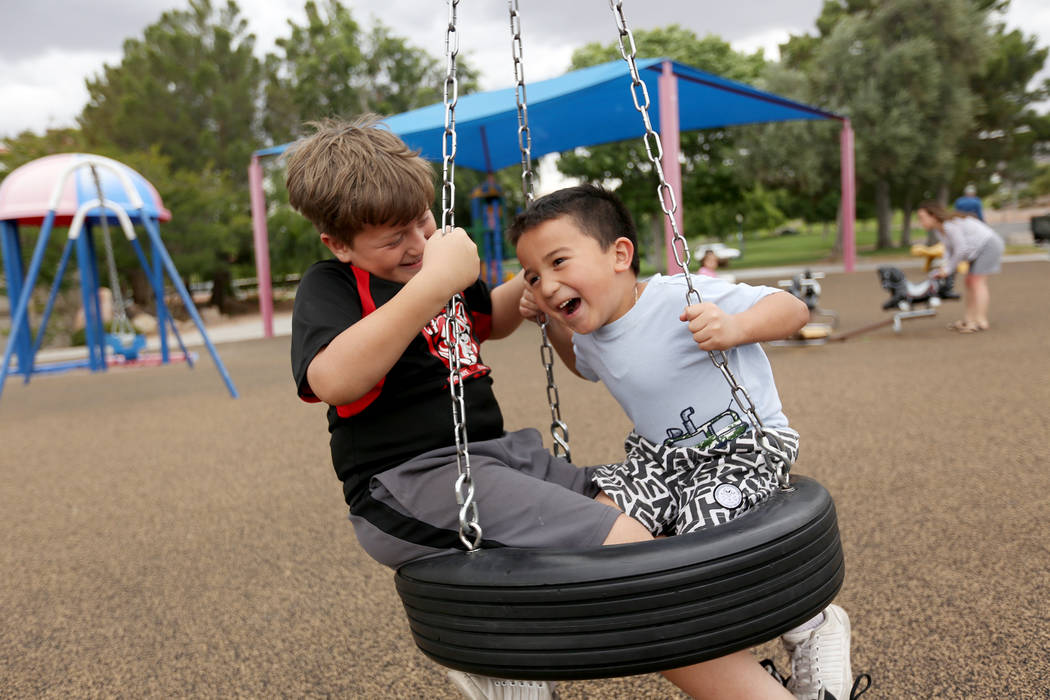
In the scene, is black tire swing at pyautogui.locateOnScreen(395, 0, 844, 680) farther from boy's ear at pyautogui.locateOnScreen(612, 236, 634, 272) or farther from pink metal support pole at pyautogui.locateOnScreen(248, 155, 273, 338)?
pink metal support pole at pyautogui.locateOnScreen(248, 155, 273, 338)

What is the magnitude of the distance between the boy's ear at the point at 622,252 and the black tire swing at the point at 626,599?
0.59 meters

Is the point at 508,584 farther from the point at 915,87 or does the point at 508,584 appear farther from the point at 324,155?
the point at 915,87

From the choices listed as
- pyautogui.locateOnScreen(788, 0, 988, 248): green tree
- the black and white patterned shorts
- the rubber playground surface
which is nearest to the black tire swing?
the black and white patterned shorts

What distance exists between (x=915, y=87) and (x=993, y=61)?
7.55 m

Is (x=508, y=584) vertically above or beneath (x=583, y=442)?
above

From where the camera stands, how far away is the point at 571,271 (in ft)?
4.99

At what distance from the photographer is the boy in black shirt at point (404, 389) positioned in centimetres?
132

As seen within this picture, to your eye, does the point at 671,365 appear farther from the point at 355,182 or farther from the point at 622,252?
the point at 355,182

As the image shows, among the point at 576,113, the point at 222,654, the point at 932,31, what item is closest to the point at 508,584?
the point at 222,654

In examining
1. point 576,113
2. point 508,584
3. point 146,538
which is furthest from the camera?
point 576,113

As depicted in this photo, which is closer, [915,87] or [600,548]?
[600,548]

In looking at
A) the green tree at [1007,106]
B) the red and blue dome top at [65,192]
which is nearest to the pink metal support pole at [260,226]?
the red and blue dome top at [65,192]

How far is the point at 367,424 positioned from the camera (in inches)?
58.8

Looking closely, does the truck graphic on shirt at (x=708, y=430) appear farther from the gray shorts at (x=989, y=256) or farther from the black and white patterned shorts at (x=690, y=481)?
the gray shorts at (x=989, y=256)
